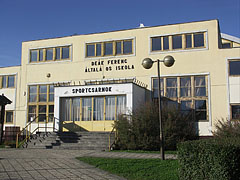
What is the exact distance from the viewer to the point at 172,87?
69.3ft

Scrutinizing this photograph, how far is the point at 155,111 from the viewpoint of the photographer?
17.2m

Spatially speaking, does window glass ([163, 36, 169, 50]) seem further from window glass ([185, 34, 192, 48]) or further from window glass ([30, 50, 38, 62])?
window glass ([30, 50, 38, 62])

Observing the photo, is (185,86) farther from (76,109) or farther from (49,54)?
(49,54)

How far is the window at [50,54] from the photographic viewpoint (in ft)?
80.9

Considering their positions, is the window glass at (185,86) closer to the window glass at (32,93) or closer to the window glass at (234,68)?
the window glass at (234,68)

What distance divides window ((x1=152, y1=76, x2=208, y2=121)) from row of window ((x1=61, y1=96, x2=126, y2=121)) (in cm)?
339

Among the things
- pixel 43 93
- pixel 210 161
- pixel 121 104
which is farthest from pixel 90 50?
pixel 210 161

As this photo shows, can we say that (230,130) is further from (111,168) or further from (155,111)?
(111,168)

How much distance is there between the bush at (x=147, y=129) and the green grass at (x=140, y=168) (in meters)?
4.48

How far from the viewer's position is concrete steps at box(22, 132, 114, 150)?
56.5 feet

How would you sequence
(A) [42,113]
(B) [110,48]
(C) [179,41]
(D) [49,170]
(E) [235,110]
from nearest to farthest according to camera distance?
(D) [49,170], (E) [235,110], (C) [179,41], (B) [110,48], (A) [42,113]

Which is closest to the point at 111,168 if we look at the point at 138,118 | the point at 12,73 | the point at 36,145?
the point at 138,118

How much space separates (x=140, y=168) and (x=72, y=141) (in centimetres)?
874

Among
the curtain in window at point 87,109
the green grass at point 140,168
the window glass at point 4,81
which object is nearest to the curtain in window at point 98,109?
the curtain in window at point 87,109
